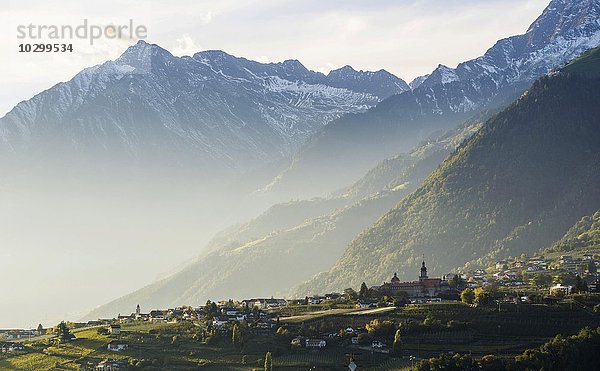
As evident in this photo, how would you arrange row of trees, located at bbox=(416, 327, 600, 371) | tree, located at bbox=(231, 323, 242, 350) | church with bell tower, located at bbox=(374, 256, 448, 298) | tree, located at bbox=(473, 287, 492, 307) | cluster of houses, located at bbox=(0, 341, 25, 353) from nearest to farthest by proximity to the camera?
row of trees, located at bbox=(416, 327, 600, 371) → tree, located at bbox=(231, 323, 242, 350) → cluster of houses, located at bbox=(0, 341, 25, 353) → tree, located at bbox=(473, 287, 492, 307) → church with bell tower, located at bbox=(374, 256, 448, 298)

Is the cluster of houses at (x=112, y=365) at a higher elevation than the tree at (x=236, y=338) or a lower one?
lower

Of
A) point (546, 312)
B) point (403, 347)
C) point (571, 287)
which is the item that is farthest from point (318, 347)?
point (571, 287)

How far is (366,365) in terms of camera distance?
137m

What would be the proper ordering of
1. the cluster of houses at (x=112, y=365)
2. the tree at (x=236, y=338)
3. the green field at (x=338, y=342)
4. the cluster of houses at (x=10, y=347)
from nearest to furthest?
the green field at (x=338, y=342), the cluster of houses at (x=112, y=365), the tree at (x=236, y=338), the cluster of houses at (x=10, y=347)

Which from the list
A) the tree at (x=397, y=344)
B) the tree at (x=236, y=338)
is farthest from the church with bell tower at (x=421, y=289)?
the tree at (x=236, y=338)

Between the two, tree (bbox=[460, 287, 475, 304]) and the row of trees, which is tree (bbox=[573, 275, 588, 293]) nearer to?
tree (bbox=[460, 287, 475, 304])

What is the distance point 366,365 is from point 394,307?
106 feet

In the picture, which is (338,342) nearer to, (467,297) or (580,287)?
(467,297)

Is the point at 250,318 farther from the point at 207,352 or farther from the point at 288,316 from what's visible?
the point at 207,352

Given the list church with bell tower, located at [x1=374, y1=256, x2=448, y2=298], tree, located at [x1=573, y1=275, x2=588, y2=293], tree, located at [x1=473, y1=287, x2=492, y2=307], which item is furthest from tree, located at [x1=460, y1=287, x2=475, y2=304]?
tree, located at [x1=573, y1=275, x2=588, y2=293]

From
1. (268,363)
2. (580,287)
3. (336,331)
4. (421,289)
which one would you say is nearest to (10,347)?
(336,331)

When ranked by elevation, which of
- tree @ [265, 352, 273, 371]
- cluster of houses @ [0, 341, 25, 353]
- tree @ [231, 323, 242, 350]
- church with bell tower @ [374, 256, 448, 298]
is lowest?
tree @ [265, 352, 273, 371]

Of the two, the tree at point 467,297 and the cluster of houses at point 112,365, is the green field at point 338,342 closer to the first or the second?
the cluster of houses at point 112,365

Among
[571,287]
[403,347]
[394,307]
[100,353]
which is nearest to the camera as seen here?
[403,347]
